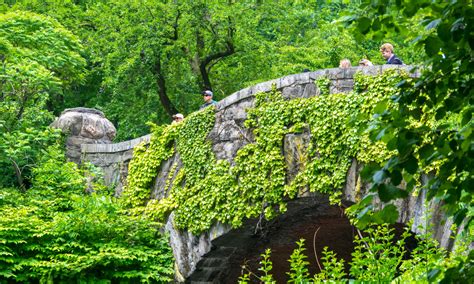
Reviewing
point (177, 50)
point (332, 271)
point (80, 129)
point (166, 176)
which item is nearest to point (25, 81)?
point (80, 129)

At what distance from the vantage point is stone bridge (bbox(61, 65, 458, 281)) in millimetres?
7641

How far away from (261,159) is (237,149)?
64cm

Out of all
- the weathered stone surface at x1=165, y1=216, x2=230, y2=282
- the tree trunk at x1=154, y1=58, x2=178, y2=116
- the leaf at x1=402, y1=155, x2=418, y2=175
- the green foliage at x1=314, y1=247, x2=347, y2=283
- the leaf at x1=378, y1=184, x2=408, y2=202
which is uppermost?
the tree trunk at x1=154, y1=58, x2=178, y2=116

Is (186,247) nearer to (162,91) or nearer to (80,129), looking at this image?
(80,129)

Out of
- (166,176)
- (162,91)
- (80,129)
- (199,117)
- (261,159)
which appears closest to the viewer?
(261,159)

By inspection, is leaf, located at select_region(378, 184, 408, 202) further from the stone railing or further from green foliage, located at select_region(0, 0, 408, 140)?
green foliage, located at select_region(0, 0, 408, 140)

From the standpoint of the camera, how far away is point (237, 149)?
10.2 meters

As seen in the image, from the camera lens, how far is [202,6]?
16703mm

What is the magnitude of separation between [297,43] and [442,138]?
17.5 metres

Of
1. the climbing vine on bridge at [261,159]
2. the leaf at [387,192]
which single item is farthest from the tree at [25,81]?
the leaf at [387,192]

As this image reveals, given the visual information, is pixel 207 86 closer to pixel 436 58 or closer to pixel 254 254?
pixel 254 254

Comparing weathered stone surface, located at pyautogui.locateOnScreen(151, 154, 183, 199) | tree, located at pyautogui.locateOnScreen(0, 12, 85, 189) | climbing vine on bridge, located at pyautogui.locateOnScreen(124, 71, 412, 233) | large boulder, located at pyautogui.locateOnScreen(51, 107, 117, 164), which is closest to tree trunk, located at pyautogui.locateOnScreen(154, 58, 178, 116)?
tree, located at pyautogui.locateOnScreen(0, 12, 85, 189)

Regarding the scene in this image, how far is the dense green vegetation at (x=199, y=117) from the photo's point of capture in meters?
2.96

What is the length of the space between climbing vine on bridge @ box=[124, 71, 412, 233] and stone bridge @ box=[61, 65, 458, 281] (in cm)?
10
